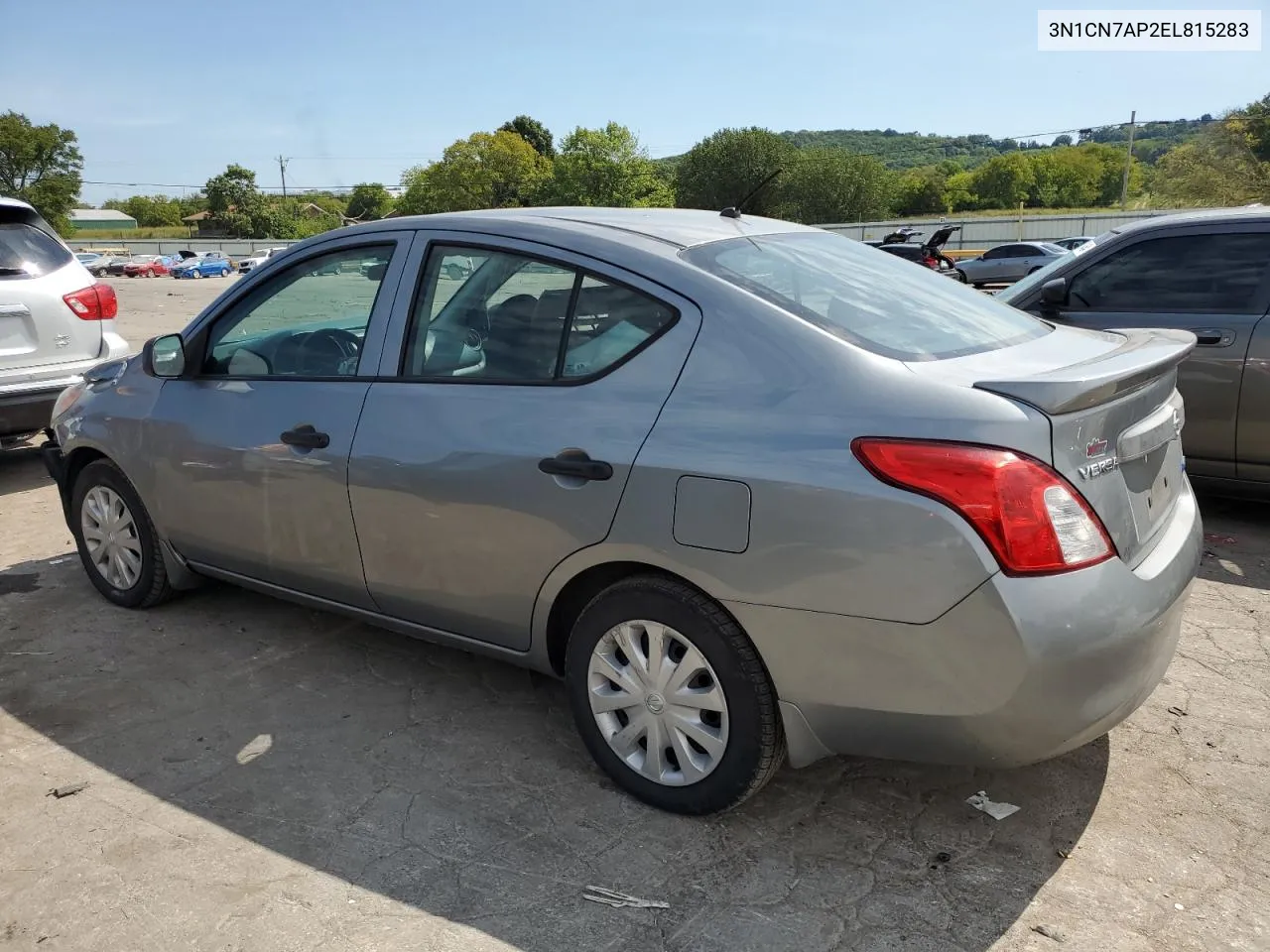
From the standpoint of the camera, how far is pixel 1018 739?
7.65 ft

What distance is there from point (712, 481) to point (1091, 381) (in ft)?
3.00

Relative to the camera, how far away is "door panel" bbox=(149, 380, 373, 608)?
3371mm

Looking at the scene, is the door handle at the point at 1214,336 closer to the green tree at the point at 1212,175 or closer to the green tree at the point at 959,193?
the green tree at the point at 1212,175

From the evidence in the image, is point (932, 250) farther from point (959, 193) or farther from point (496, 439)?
point (959, 193)

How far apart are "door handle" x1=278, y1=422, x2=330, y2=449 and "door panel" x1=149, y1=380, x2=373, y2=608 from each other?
2cm

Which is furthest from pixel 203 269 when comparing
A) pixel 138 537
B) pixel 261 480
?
pixel 261 480

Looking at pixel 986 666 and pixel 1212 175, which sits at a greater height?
pixel 1212 175

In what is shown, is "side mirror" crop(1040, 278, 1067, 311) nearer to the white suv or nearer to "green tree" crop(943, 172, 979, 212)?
the white suv

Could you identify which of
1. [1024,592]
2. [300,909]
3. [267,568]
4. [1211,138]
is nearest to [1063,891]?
[1024,592]

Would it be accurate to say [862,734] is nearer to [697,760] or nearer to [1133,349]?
[697,760]

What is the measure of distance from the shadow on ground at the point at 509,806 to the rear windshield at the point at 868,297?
1.29 metres

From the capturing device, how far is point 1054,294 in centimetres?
545

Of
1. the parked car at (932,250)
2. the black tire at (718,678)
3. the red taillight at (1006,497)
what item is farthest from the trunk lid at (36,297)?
the parked car at (932,250)

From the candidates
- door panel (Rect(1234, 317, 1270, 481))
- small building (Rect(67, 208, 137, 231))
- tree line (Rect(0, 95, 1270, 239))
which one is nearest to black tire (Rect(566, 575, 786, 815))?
door panel (Rect(1234, 317, 1270, 481))
